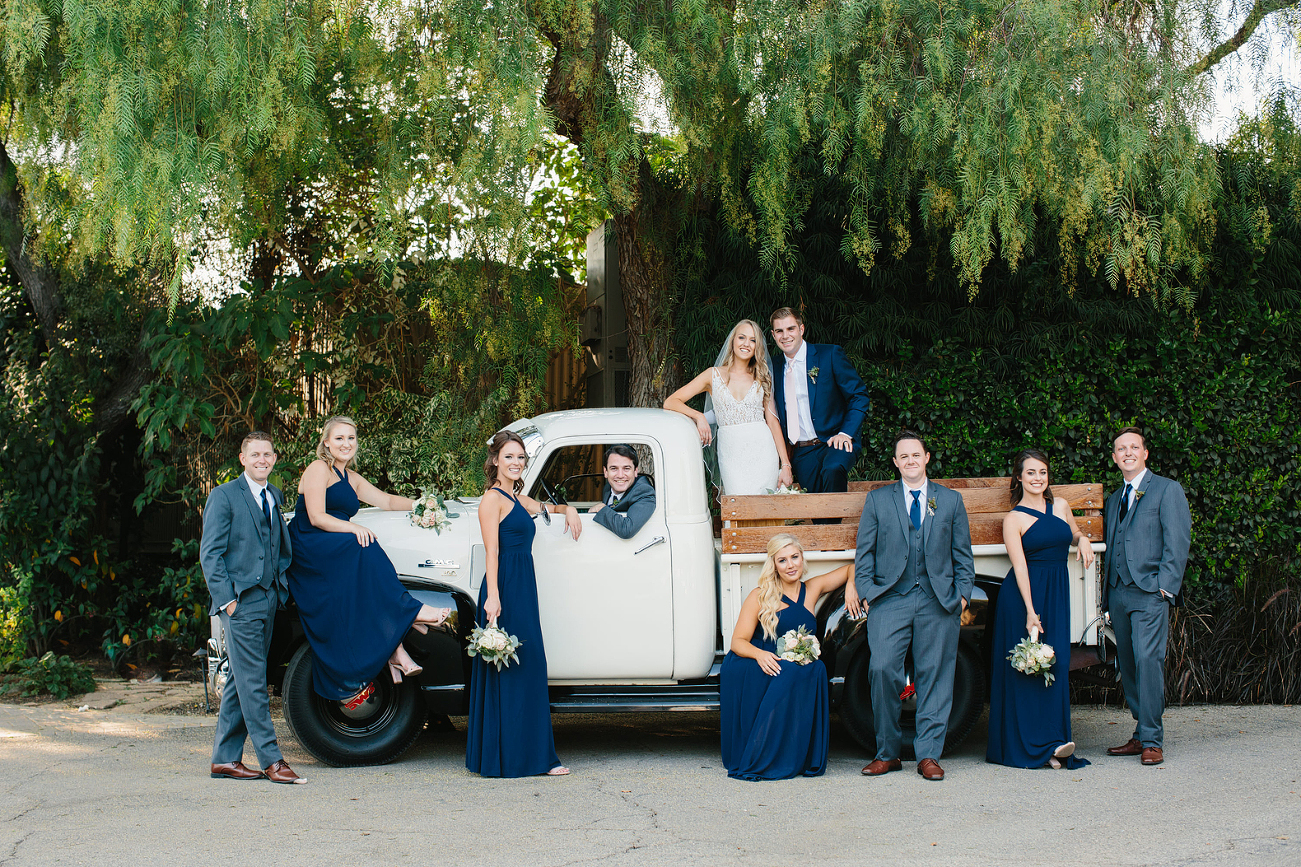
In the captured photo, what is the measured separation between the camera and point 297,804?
526cm

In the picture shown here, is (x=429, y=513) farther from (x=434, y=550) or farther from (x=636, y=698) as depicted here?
(x=636, y=698)

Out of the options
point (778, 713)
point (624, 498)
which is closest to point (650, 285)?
point (624, 498)

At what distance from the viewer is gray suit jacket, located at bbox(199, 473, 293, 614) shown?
5555mm

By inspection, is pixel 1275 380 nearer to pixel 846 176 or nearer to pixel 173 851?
pixel 846 176

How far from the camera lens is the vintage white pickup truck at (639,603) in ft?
19.6

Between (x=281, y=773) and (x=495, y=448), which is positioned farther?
(x=495, y=448)

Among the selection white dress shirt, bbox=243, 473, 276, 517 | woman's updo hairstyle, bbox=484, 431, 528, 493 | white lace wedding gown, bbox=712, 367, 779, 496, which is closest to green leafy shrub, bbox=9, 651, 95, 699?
white dress shirt, bbox=243, 473, 276, 517

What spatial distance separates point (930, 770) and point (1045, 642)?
3.24 ft

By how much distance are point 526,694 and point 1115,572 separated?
11.0ft

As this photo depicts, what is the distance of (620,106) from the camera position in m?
6.79

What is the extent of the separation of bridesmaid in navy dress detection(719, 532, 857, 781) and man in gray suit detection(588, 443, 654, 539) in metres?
0.73

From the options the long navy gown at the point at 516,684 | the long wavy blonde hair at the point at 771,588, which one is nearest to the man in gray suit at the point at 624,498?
the long navy gown at the point at 516,684

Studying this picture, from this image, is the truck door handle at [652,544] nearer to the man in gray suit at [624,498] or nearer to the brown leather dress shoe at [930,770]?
the man in gray suit at [624,498]

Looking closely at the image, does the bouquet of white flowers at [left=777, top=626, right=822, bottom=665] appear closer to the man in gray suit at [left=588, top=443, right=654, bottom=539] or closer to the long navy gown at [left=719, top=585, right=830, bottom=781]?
the long navy gown at [left=719, top=585, right=830, bottom=781]
